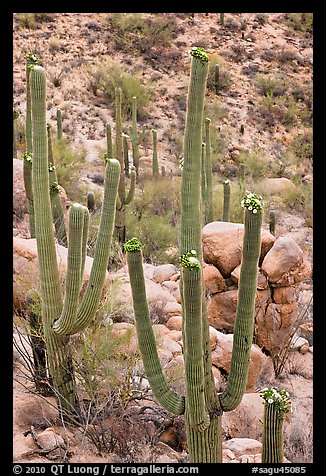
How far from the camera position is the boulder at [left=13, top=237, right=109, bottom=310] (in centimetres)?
691

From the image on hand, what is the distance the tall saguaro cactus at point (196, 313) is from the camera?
13.6ft

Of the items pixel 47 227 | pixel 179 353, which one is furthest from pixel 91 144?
pixel 47 227

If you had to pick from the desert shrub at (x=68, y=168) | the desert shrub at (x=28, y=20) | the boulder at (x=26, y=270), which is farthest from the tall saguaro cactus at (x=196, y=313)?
the desert shrub at (x=28, y=20)

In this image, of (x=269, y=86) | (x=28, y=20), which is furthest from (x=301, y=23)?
(x=28, y=20)

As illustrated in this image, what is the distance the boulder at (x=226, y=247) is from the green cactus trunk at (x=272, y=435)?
4.80m

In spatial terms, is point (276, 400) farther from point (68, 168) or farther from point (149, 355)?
point (68, 168)

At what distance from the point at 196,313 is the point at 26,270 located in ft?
13.1

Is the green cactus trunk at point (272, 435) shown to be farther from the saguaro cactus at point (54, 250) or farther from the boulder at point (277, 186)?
the boulder at point (277, 186)

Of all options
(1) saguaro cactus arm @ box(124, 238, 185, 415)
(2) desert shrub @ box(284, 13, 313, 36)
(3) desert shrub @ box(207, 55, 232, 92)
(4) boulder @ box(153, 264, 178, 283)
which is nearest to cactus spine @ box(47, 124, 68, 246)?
(4) boulder @ box(153, 264, 178, 283)

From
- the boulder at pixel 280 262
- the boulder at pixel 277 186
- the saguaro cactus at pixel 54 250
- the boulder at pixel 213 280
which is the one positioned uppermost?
the saguaro cactus at pixel 54 250

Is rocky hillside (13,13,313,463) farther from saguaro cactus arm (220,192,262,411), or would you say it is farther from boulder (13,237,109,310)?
saguaro cactus arm (220,192,262,411)

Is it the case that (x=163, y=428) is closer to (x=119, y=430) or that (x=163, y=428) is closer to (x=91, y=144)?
(x=119, y=430)

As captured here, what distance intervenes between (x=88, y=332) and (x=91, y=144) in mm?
13965

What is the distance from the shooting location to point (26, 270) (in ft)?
24.7
